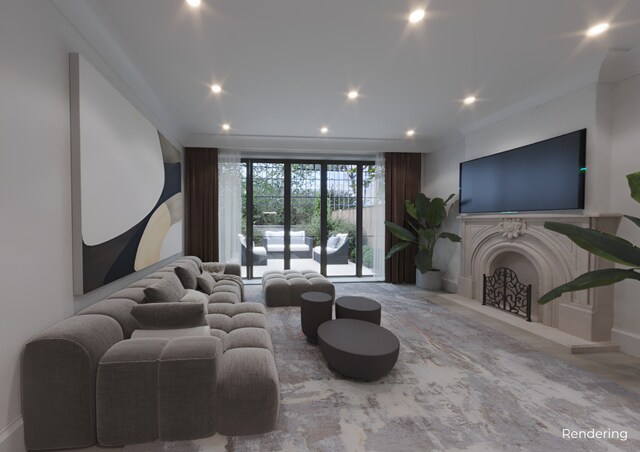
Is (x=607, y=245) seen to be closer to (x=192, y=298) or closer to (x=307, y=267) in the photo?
(x=192, y=298)

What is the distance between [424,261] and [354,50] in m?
3.85

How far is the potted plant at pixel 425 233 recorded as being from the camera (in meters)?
5.25

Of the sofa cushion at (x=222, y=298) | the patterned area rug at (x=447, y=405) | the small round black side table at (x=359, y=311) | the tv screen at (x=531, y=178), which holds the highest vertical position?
the tv screen at (x=531, y=178)

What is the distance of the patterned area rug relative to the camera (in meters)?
1.65

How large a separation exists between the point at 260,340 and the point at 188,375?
0.59 meters

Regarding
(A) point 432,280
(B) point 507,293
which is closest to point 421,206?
(A) point 432,280

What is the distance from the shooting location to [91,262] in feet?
6.98

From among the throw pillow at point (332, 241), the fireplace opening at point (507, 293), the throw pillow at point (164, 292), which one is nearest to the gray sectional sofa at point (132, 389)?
the throw pillow at point (164, 292)

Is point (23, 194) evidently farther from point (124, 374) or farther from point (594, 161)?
point (594, 161)

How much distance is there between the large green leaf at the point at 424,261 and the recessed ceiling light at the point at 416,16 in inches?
155

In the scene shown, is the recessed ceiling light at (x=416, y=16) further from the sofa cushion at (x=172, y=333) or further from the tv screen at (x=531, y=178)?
the sofa cushion at (x=172, y=333)

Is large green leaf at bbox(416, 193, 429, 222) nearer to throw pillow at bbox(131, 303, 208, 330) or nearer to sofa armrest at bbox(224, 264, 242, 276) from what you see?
sofa armrest at bbox(224, 264, 242, 276)

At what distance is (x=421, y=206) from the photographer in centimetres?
545

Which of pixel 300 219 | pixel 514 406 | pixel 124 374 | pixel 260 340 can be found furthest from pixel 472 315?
pixel 124 374
